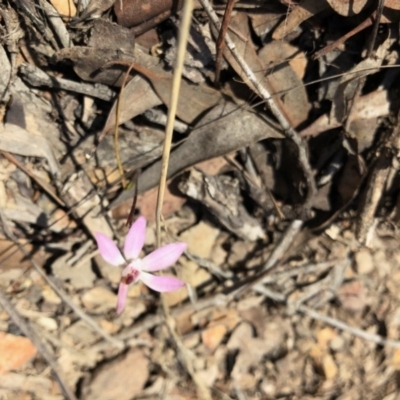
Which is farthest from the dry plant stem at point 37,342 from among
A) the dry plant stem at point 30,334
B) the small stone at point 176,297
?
the small stone at point 176,297

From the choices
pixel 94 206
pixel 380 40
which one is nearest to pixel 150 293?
pixel 94 206

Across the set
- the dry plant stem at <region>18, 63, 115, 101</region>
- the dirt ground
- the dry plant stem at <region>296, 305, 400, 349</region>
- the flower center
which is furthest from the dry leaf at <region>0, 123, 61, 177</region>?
the dry plant stem at <region>296, 305, 400, 349</region>

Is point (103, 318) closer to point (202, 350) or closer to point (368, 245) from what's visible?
point (202, 350)

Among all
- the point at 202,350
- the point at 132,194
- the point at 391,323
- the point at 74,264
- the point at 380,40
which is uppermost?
the point at 380,40

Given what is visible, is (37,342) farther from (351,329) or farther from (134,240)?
(351,329)

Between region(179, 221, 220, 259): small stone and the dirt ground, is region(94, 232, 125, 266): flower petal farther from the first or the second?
Answer: region(179, 221, 220, 259): small stone

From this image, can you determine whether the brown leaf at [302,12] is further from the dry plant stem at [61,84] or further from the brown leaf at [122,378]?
the brown leaf at [122,378]

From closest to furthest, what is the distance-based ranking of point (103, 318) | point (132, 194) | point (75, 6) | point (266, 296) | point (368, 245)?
point (75, 6), point (132, 194), point (368, 245), point (103, 318), point (266, 296)
